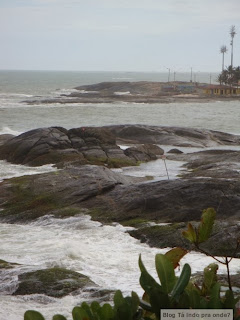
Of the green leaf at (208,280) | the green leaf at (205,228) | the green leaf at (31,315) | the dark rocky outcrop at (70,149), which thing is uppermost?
the green leaf at (205,228)

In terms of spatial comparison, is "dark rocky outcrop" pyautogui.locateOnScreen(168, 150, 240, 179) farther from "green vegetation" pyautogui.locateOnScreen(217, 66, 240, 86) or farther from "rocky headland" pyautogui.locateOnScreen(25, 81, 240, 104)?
"green vegetation" pyautogui.locateOnScreen(217, 66, 240, 86)

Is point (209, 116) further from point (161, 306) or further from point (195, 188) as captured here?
point (161, 306)

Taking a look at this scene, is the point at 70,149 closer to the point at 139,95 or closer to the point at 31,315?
the point at 31,315

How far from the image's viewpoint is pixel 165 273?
2773 millimetres

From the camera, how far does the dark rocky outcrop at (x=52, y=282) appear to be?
10016 mm

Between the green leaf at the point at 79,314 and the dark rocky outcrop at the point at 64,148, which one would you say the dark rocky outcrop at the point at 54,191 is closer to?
the dark rocky outcrop at the point at 64,148

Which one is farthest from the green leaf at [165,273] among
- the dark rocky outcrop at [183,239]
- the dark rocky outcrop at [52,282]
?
the dark rocky outcrop at [183,239]

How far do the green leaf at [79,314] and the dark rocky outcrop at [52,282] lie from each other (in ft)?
24.2

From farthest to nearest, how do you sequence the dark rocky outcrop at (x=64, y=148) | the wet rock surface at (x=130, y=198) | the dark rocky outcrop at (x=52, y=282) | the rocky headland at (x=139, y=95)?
the rocky headland at (x=139, y=95), the dark rocky outcrop at (x=64, y=148), the wet rock surface at (x=130, y=198), the dark rocky outcrop at (x=52, y=282)

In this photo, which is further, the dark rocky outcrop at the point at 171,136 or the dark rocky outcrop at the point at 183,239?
the dark rocky outcrop at the point at 171,136

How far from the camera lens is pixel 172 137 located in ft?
114

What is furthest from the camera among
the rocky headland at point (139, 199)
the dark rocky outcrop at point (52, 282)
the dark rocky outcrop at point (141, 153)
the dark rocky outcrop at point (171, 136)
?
the dark rocky outcrop at point (171, 136)

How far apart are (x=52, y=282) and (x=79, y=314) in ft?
25.5

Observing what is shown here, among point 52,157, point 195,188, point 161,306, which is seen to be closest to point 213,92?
point 52,157
